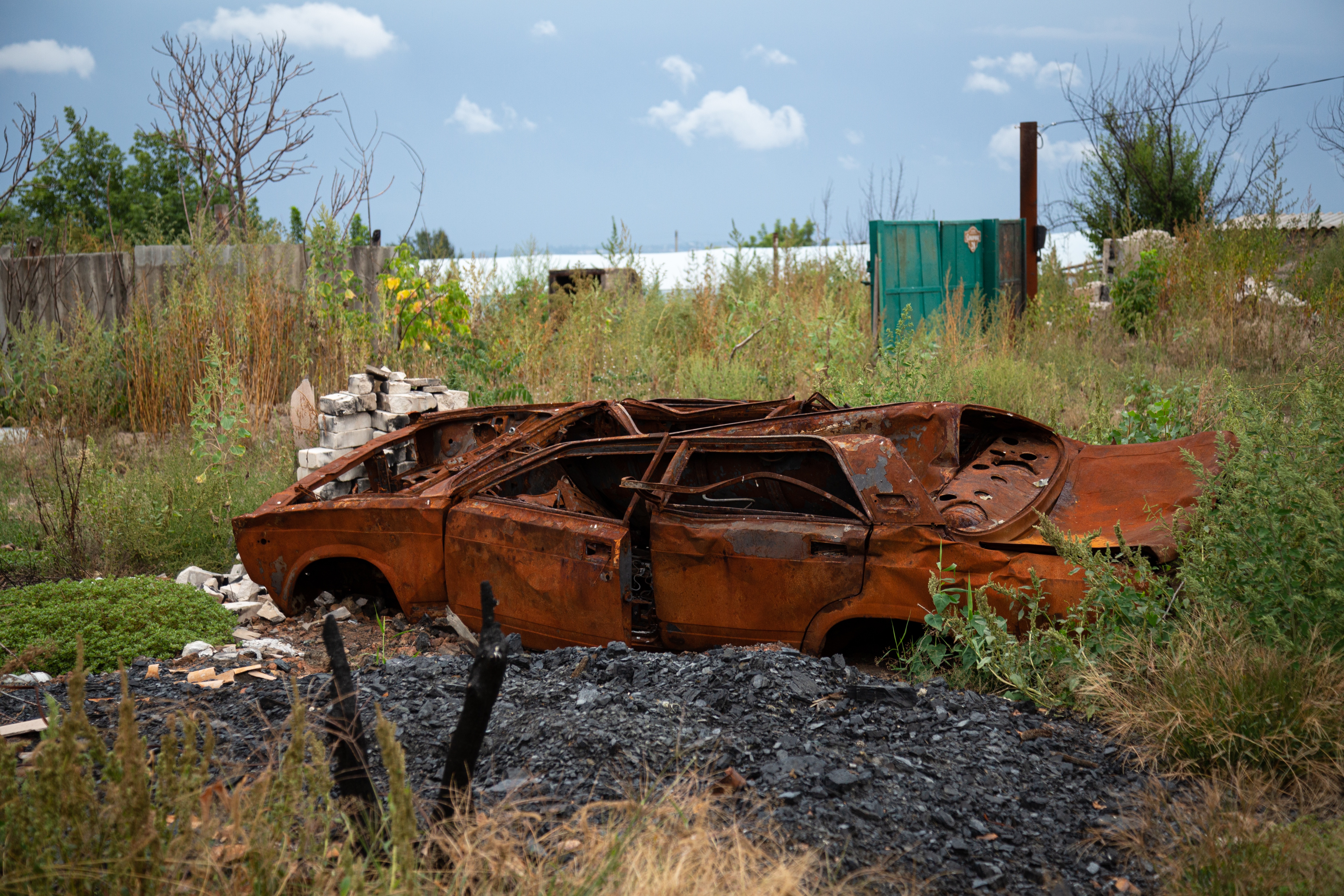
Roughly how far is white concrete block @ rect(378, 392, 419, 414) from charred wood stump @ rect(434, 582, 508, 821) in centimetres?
495

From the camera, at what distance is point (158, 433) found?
→ 9516 mm

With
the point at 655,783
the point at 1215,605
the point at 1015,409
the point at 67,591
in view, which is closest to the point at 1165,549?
the point at 1215,605

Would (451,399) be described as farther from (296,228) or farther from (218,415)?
(296,228)

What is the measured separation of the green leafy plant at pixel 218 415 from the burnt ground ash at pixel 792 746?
11.5 feet

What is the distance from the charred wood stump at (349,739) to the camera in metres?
2.57

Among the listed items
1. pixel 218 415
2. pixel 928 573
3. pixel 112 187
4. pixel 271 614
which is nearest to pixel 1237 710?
pixel 928 573

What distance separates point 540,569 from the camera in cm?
447

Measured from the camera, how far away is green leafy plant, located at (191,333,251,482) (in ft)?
23.9

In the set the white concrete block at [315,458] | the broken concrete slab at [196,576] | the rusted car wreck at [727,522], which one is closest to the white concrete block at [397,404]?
the white concrete block at [315,458]

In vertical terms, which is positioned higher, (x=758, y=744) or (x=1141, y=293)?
(x=1141, y=293)

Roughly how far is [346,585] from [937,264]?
9.74 m

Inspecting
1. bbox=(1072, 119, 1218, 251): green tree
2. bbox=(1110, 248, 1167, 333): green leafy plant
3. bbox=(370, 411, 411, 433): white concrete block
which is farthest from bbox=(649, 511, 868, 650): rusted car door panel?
bbox=(1072, 119, 1218, 251): green tree

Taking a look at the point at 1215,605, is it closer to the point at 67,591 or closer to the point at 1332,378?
the point at 1332,378

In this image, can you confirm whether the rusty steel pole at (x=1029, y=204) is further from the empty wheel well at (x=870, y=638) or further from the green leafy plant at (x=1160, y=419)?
the empty wheel well at (x=870, y=638)
